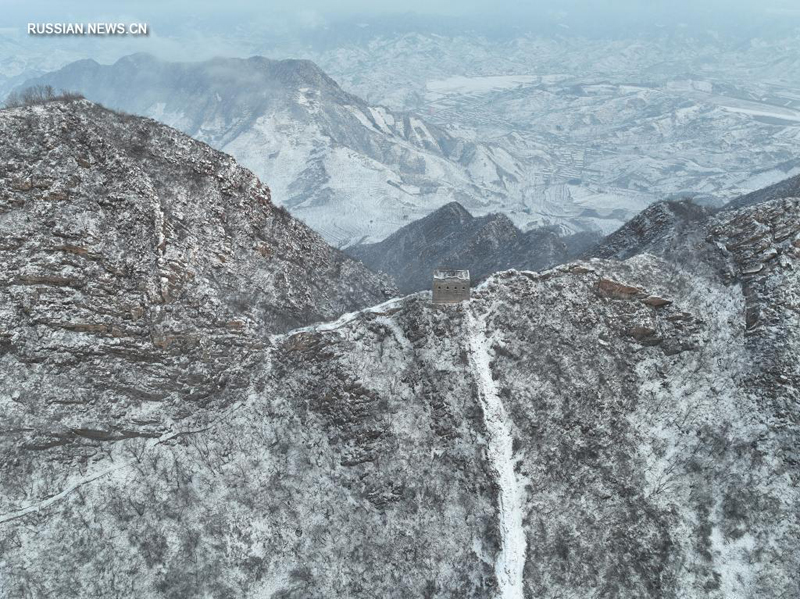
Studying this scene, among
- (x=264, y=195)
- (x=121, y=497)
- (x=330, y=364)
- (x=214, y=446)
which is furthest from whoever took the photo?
(x=264, y=195)

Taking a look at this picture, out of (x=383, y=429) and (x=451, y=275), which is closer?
(x=383, y=429)

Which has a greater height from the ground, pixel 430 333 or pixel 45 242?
pixel 45 242

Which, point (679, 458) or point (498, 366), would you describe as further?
point (498, 366)

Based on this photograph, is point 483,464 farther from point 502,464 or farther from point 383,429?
point 383,429

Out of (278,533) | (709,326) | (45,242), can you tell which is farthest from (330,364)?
(709,326)

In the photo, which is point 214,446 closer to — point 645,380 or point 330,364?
point 330,364

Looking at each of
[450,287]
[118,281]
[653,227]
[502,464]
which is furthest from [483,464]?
[653,227]
